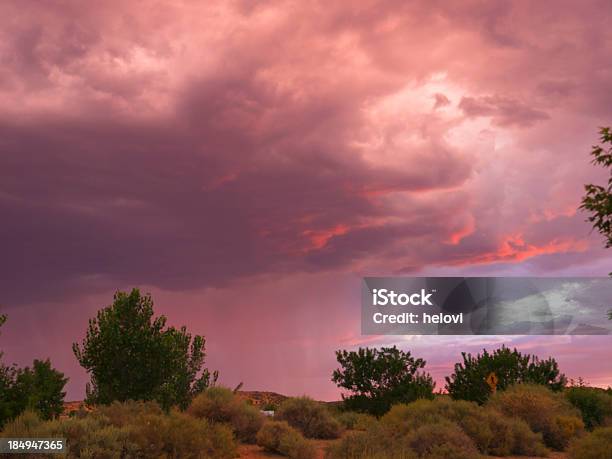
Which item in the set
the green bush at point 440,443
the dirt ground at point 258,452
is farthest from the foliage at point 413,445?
the dirt ground at point 258,452

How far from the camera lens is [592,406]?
124 feet

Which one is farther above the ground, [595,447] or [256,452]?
[595,447]

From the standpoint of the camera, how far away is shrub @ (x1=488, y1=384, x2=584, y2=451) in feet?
104

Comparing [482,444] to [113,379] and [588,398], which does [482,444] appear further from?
[113,379]

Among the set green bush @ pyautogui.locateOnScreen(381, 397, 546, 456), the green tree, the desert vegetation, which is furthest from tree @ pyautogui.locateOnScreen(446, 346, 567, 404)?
the green tree

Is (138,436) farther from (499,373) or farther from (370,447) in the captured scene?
(499,373)

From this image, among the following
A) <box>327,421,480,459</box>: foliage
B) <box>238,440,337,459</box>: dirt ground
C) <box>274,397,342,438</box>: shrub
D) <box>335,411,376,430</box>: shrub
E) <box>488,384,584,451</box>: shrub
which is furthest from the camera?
<box>335,411,376,430</box>: shrub

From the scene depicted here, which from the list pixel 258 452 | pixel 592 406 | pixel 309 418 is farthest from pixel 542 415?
pixel 258 452

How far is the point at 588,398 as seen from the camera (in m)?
38.2

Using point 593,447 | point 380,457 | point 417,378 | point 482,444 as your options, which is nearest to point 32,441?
point 380,457

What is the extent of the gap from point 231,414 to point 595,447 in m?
13.9

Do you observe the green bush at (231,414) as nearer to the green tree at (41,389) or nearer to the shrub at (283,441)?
the shrub at (283,441)

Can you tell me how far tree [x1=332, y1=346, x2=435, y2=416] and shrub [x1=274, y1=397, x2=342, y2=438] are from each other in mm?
12688

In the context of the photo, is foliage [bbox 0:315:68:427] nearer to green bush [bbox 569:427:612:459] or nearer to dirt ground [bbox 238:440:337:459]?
dirt ground [bbox 238:440:337:459]
